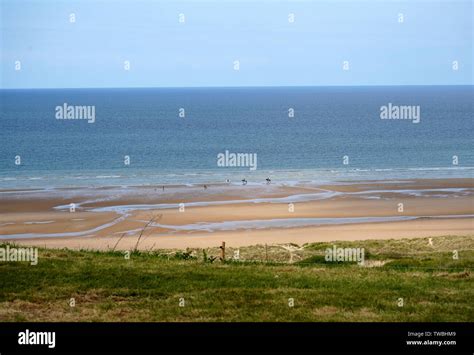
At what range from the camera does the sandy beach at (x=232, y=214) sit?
105 ft

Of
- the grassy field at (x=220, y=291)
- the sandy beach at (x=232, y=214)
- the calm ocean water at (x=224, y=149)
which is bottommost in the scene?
the grassy field at (x=220, y=291)

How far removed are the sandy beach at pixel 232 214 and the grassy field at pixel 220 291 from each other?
47.2ft

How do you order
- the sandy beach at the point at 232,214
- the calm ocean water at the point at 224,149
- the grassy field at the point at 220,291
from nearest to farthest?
1. the grassy field at the point at 220,291
2. the sandy beach at the point at 232,214
3. the calm ocean water at the point at 224,149

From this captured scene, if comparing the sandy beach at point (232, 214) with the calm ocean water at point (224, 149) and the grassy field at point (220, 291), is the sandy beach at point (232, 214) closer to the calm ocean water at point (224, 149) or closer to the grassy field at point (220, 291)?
the calm ocean water at point (224, 149)

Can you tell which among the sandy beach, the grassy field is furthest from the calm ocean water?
the grassy field

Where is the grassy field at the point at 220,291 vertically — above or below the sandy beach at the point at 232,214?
below

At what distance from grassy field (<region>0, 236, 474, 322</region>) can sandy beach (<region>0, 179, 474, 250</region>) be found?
1440cm

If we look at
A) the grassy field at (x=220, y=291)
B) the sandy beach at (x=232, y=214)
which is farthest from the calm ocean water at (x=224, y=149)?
the grassy field at (x=220, y=291)

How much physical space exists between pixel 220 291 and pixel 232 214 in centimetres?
2689

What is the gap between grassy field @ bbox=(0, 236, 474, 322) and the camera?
34.9ft
